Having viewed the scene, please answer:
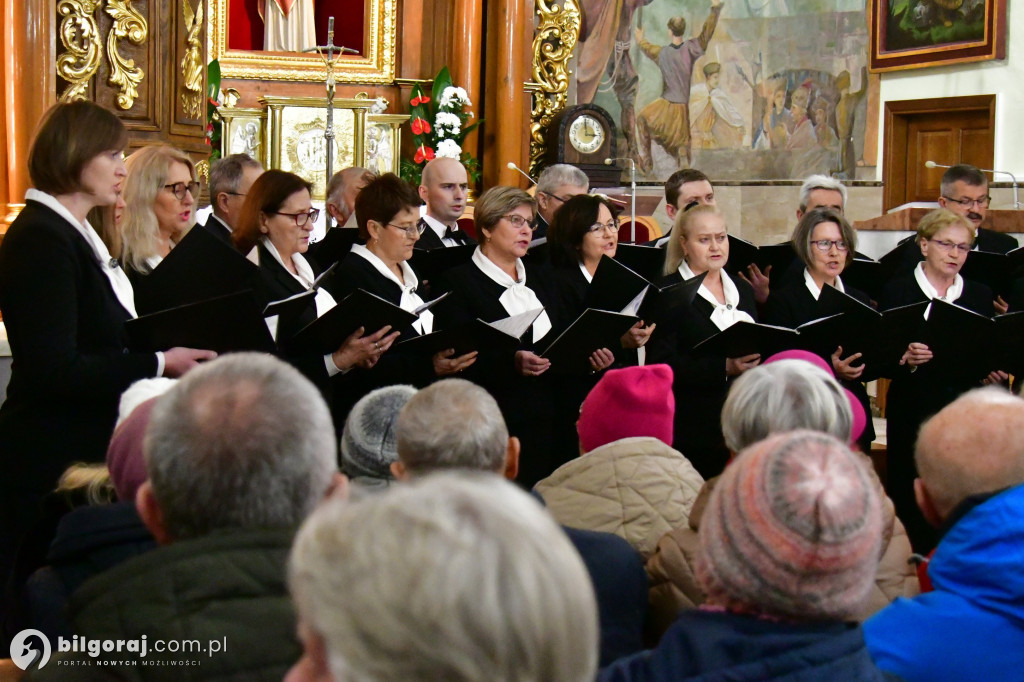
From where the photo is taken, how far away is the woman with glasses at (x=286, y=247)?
3986mm

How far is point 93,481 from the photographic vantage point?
214cm

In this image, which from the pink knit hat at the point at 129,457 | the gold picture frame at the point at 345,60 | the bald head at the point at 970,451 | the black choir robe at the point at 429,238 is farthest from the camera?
the gold picture frame at the point at 345,60

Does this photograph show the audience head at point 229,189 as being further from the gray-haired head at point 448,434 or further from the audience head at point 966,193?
the audience head at point 966,193

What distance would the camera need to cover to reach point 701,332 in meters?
4.81

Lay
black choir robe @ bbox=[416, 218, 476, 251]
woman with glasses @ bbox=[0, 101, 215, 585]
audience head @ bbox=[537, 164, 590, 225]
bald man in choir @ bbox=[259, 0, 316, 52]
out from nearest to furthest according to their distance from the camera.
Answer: woman with glasses @ bbox=[0, 101, 215, 585]
black choir robe @ bbox=[416, 218, 476, 251]
audience head @ bbox=[537, 164, 590, 225]
bald man in choir @ bbox=[259, 0, 316, 52]

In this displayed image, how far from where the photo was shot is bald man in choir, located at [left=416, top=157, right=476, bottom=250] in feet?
19.7

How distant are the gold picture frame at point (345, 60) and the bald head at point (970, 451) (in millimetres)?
8081

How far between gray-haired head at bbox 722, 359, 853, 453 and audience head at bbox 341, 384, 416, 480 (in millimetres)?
690

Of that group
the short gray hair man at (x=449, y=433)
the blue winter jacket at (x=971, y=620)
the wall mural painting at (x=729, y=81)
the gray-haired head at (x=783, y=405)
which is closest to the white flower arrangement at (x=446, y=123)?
the wall mural painting at (x=729, y=81)

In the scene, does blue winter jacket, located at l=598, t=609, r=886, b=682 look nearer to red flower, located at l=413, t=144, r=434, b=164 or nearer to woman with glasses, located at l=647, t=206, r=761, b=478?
woman with glasses, located at l=647, t=206, r=761, b=478

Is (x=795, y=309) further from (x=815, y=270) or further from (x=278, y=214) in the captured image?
(x=278, y=214)

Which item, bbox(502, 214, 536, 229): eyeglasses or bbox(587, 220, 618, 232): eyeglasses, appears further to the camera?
bbox(587, 220, 618, 232): eyeglasses

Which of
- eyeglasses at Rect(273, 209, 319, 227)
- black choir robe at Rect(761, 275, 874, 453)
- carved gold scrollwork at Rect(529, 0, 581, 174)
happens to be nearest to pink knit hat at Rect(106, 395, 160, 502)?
eyeglasses at Rect(273, 209, 319, 227)

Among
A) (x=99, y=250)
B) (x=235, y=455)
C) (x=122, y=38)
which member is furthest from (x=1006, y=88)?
(x=235, y=455)
